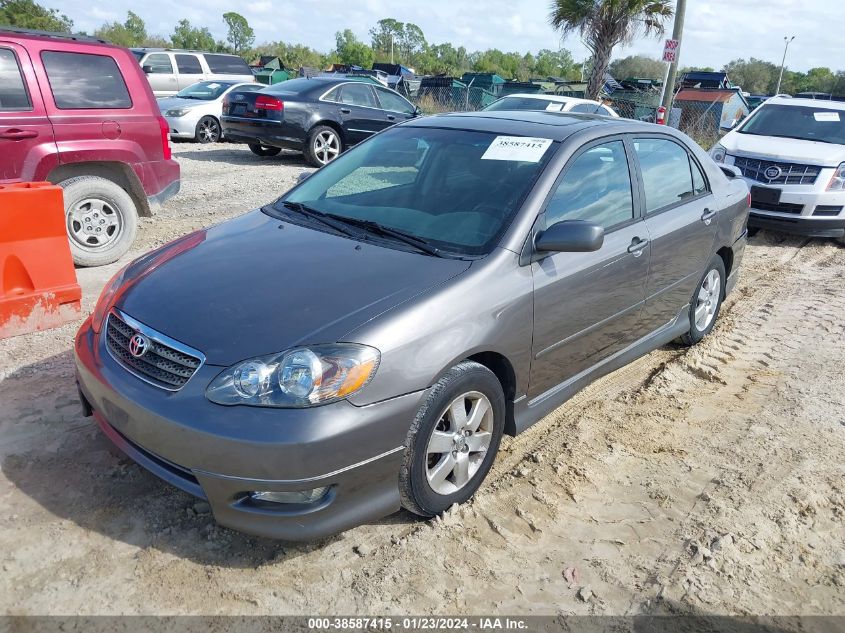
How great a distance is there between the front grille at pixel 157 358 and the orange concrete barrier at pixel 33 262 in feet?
6.88

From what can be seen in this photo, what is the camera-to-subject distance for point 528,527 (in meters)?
3.04

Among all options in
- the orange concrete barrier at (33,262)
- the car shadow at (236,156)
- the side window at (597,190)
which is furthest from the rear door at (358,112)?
the side window at (597,190)

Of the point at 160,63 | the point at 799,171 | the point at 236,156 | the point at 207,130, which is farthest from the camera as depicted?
the point at 160,63

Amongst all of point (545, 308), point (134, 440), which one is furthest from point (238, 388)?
point (545, 308)

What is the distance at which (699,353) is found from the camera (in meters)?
5.07

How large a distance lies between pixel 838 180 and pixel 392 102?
7.87m

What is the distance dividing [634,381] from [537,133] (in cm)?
190

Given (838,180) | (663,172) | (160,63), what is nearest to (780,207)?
(838,180)

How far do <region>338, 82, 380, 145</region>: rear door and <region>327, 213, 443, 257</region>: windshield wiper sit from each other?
8.95 metres

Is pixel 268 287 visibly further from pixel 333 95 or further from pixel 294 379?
pixel 333 95

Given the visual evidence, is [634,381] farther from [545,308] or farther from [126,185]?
[126,185]

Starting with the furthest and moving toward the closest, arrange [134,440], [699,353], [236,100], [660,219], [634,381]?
[236,100]
[699,353]
[634,381]
[660,219]
[134,440]

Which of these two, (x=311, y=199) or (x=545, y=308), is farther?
(x=311, y=199)

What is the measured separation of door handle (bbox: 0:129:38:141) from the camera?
554 cm
